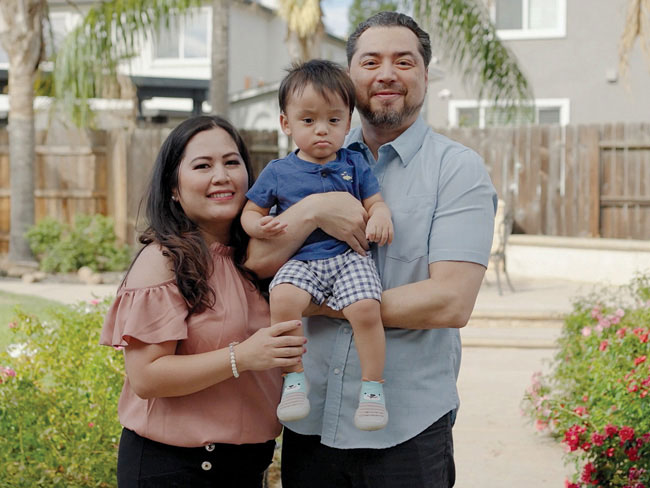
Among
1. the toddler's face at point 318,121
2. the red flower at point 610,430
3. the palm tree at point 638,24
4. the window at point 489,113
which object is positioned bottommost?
the red flower at point 610,430

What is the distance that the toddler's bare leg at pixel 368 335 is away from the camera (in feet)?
7.52

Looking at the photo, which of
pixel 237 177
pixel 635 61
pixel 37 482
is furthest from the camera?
pixel 635 61

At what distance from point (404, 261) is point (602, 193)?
1278cm

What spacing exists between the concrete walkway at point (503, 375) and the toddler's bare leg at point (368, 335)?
2655 mm

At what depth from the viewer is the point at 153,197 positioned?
2533mm

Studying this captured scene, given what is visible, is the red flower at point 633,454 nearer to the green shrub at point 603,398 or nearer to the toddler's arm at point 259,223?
the green shrub at point 603,398

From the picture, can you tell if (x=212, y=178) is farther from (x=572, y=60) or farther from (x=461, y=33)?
(x=572, y=60)

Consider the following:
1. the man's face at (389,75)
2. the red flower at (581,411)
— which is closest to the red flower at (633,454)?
the red flower at (581,411)

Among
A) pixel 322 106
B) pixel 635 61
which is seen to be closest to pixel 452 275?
pixel 322 106

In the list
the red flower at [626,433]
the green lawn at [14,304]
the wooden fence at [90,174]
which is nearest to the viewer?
the red flower at [626,433]

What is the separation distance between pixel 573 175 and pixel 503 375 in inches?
310

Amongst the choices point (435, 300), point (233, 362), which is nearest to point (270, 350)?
point (233, 362)

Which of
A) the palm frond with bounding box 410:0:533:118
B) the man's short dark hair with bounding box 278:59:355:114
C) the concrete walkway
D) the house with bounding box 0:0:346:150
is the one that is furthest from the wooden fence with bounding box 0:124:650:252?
the man's short dark hair with bounding box 278:59:355:114

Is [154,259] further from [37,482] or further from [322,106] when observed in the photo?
[37,482]
